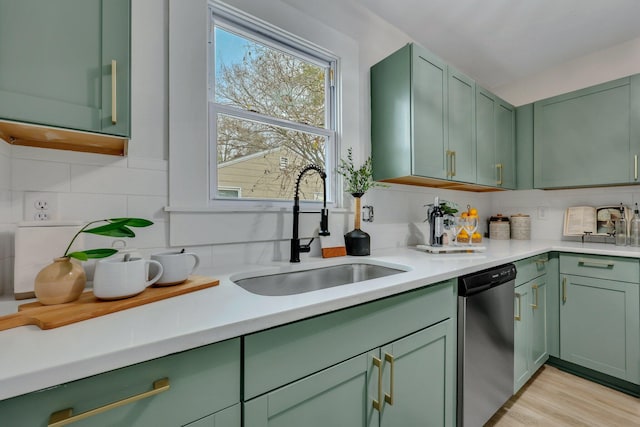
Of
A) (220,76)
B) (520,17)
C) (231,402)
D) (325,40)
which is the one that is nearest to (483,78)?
(520,17)

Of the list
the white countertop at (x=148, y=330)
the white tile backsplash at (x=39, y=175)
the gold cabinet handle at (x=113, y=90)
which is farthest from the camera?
the white tile backsplash at (x=39, y=175)

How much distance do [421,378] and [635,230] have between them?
2367mm

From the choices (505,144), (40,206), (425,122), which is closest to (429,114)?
(425,122)

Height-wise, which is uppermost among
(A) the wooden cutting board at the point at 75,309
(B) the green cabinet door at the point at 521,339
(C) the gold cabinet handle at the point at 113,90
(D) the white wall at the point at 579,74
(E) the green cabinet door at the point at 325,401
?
(D) the white wall at the point at 579,74

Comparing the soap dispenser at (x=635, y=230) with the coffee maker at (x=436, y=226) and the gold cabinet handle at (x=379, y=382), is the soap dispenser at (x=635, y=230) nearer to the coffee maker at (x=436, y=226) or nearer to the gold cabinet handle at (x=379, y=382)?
the coffee maker at (x=436, y=226)

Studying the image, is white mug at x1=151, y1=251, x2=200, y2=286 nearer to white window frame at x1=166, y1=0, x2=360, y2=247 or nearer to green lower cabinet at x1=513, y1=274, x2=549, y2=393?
white window frame at x1=166, y1=0, x2=360, y2=247

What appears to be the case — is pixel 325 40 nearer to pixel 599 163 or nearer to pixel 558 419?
pixel 599 163

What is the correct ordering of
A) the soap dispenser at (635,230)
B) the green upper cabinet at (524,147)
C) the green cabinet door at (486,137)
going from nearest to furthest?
the soap dispenser at (635,230), the green cabinet door at (486,137), the green upper cabinet at (524,147)

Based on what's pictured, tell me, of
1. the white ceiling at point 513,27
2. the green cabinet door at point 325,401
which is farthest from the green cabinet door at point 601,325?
the green cabinet door at point 325,401

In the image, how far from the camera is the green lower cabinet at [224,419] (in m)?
0.63

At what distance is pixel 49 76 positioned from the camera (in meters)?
0.74

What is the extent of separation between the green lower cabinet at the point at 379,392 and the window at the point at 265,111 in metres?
1.00

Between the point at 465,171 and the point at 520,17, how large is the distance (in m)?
1.17

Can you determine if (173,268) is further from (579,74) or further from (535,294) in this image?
(579,74)
